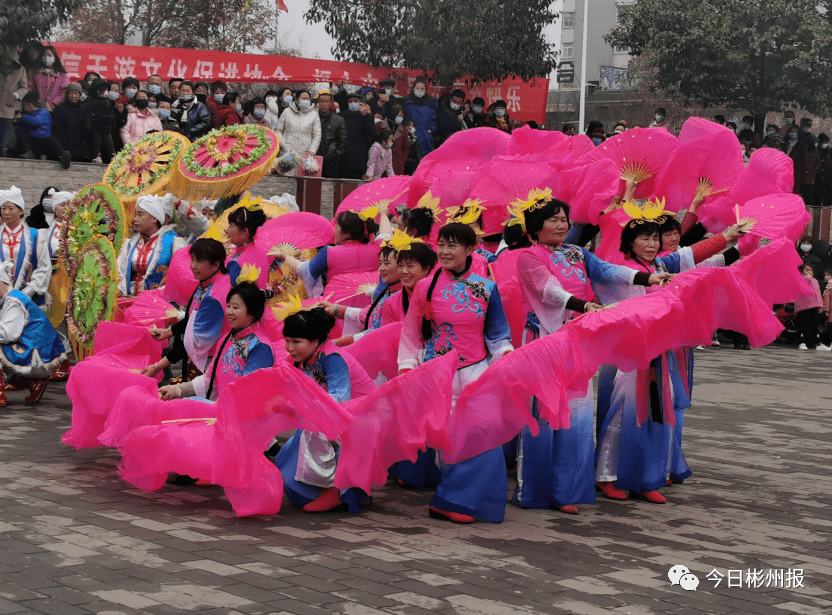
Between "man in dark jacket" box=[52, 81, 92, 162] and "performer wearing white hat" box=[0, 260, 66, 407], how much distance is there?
5.34 metres

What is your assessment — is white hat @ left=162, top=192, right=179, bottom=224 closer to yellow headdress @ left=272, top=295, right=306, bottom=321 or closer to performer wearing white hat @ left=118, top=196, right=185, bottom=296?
performer wearing white hat @ left=118, top=196, right=185, bottom=296

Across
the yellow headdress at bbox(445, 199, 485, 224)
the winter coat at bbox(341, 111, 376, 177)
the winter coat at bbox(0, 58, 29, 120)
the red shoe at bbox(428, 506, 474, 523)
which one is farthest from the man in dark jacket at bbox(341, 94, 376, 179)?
the red shoe at bbox(428, 506, 474, 523)

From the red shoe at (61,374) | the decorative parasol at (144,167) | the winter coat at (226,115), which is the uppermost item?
the winter coat at (226,115)

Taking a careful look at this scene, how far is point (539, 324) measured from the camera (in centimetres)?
611

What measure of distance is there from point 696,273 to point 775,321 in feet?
1.65

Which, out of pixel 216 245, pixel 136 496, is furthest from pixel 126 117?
pixel 136 496

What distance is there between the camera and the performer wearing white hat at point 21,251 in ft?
29.2

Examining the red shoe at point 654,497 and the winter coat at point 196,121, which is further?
the winter coat at point 196,121

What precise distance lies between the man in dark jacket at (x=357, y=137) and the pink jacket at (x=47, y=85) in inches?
146

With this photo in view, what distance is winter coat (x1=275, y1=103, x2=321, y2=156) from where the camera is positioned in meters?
14.2

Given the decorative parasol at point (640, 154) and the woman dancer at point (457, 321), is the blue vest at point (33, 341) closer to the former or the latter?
the woman dancer at point (457, 321)

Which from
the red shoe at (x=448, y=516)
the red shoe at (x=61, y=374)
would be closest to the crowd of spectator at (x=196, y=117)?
the red shoe at (x=61, y=374)

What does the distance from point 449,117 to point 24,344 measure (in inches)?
355

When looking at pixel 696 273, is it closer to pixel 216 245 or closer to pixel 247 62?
pixel 216 245
